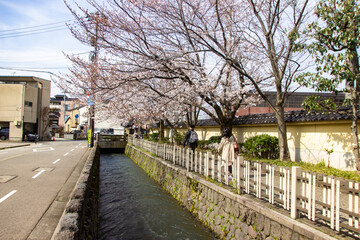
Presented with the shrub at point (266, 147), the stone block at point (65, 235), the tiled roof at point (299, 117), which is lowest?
the stone block at point (65, 235)

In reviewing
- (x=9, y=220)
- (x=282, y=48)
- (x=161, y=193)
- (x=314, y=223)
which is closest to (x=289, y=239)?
(x=314, y=223)

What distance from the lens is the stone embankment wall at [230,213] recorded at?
4316 millimetres

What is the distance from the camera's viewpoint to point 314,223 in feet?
13.6

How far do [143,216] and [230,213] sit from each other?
3212mm

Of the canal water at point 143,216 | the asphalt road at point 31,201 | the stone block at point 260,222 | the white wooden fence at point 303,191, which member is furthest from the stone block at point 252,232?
the asphalt road at point 31,201

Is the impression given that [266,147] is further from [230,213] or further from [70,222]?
[70,222]

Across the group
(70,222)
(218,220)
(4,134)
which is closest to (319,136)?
(218,220)

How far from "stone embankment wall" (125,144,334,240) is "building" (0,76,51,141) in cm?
2953

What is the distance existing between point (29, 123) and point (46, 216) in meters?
35.7

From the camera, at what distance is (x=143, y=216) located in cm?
806

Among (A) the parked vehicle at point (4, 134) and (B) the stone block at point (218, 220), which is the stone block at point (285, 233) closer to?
(B) the stone block at point (218, 220)

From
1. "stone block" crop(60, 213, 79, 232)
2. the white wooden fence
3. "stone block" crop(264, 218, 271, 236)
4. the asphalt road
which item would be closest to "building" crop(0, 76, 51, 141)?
the asphalt road

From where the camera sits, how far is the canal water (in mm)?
6750

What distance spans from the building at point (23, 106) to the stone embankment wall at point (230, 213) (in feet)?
96.9
